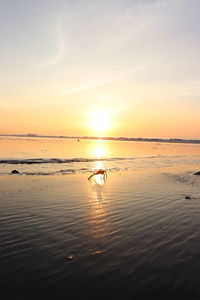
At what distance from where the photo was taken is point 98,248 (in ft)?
23.9

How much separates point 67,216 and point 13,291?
5.38 metres

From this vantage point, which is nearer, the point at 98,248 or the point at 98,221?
the point at 98,248

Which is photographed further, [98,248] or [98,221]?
[98,221]

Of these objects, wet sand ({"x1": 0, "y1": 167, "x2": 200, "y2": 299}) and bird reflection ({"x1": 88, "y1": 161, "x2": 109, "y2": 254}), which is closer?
wet sand ({"x1": 0, "y1": 167, "x2": 200, "y2": 299})

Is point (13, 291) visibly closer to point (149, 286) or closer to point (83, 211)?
point (149, 286)

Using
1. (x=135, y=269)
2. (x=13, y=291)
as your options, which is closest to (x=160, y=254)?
(x=135, y=269)

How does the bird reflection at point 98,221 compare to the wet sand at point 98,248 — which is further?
the bird reflection at point 98,221

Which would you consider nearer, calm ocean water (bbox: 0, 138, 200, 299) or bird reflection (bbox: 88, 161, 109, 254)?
calm ocean water (bbox: 0, 138, 200, 299)

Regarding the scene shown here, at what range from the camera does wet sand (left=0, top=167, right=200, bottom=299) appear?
5.26 m

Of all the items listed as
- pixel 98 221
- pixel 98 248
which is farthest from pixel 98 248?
pixel 98 221

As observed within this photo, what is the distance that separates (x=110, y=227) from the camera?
924 cm

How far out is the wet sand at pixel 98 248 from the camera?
526cm

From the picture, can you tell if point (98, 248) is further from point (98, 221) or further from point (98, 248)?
point (98, 221)

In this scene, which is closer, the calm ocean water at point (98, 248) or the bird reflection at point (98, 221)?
the calm ocean water at point (98, 248)
